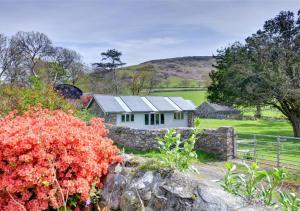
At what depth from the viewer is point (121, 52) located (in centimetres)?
6431

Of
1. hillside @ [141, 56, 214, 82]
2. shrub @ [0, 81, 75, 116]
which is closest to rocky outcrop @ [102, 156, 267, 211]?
shrub @ [0, 81, 75, 116]

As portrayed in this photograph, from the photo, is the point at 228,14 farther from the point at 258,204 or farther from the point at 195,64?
the point at 195,64

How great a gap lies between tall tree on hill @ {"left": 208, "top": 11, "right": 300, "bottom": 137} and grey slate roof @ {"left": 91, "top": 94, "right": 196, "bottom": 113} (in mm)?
7275

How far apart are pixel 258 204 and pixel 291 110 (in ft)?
83.4

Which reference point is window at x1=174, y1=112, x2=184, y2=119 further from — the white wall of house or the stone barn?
the stone barn

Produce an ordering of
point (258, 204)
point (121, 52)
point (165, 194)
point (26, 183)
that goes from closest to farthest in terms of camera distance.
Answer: point (258, 204), point (165, 194), point (26, 183), point (121, 52)

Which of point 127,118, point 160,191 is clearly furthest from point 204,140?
point 127,118

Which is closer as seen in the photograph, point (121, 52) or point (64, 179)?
point (64, 179)

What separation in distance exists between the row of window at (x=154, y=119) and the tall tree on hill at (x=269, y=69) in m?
7.77

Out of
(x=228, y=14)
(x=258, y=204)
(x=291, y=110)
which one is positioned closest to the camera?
(x=258, y=204)

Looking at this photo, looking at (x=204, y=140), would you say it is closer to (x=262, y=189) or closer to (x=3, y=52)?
(x=262, y=189)

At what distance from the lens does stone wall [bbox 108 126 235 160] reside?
1371 centimetres

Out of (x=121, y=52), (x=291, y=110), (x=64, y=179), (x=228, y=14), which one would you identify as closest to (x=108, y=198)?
(x=64, y=179)

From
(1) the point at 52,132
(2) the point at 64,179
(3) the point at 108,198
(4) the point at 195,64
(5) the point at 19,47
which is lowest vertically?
(3) the point at 108,198
